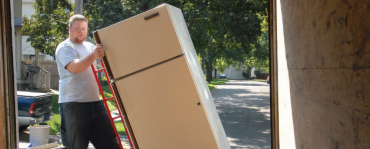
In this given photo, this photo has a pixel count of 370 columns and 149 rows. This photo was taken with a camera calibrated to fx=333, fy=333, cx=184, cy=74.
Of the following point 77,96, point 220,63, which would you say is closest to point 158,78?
point 77,96

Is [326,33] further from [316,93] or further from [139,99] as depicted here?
[139,99]

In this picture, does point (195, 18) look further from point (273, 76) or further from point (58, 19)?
point (273, 76)

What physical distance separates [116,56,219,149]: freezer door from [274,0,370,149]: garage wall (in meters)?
0.84

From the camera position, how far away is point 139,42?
298 centimetres

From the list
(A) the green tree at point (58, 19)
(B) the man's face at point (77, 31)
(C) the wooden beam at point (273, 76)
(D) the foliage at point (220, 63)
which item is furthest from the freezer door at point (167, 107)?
(D) the foliage at point (220, 63)

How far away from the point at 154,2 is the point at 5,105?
381 inches

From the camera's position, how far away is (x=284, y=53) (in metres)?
3.29

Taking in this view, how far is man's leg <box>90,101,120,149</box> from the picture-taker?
354 cm

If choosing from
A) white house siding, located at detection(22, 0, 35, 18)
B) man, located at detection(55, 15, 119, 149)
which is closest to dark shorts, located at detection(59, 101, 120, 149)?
man, located at detection(55, 15, 119, 149)

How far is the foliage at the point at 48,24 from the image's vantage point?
13.5 meters

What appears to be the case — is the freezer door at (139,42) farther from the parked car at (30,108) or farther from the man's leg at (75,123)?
the parked car at (30,108)

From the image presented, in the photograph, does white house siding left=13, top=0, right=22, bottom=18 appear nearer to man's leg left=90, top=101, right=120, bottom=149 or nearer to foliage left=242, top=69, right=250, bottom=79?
man's leg left=90, top=101, right=120, bottom=149

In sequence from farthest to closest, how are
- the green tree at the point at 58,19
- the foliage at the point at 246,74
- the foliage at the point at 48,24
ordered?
the foliage at the point at 246,74, the foliage at the point at 48,24, the green tree at the point at 58,19

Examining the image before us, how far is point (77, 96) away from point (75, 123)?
27 cm
